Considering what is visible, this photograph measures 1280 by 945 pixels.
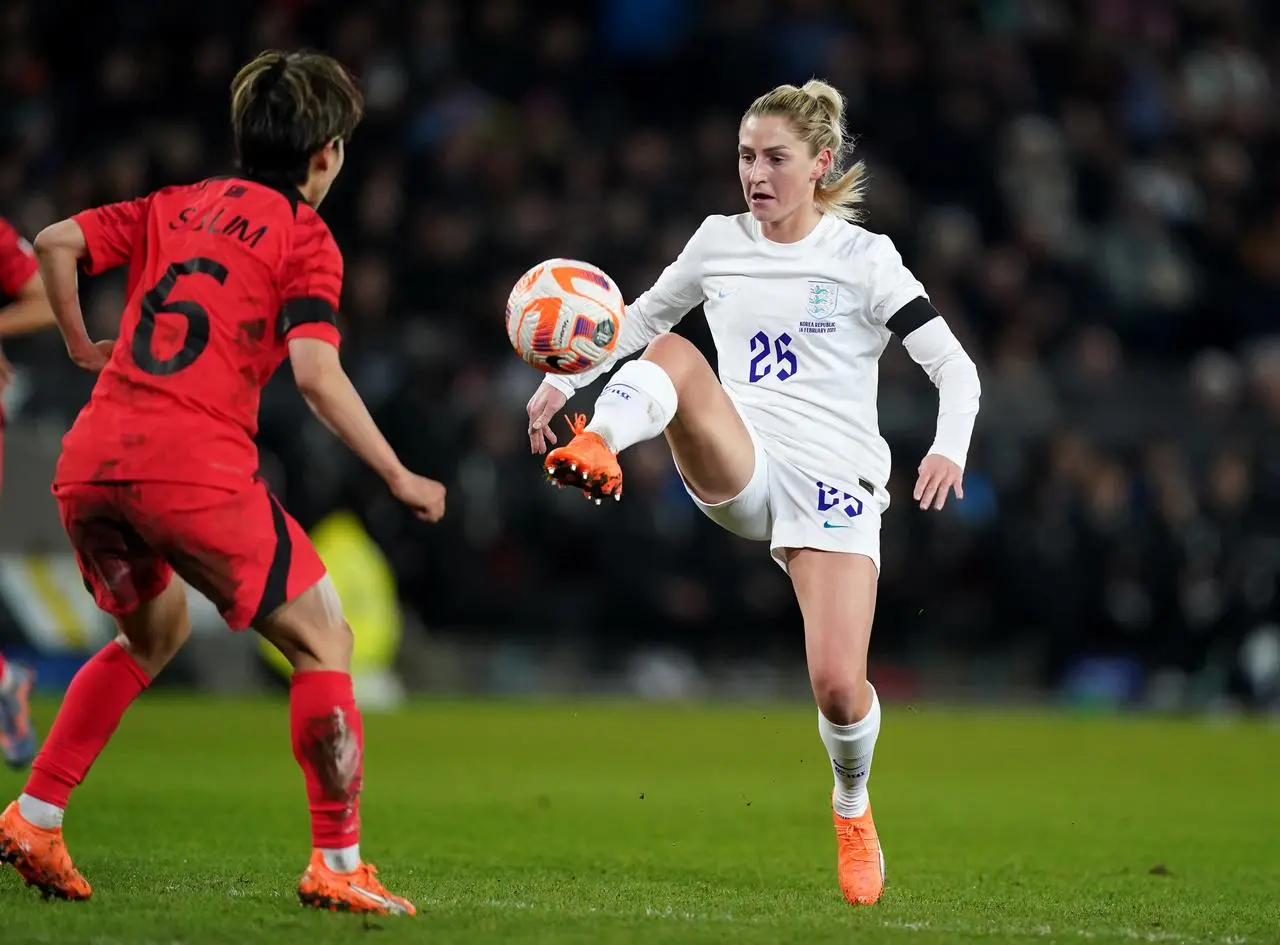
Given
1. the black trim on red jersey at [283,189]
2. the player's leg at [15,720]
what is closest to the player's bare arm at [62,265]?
the black trim on red jersey at [283,189]

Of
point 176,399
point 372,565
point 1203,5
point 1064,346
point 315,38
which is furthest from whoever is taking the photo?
point 1203,5

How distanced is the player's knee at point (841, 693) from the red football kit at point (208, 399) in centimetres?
168

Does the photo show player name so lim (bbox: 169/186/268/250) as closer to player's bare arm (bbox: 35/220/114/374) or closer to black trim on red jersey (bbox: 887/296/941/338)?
player's bare arm (bbox: 35/220/114/374)

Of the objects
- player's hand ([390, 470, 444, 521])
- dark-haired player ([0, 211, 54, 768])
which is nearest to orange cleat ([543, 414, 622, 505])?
player's hand ([390, 470, 444, 521])

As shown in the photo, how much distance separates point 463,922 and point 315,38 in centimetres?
1321

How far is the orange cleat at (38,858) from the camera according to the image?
460 cm

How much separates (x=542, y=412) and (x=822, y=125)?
4.00ft

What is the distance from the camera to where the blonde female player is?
543 cm

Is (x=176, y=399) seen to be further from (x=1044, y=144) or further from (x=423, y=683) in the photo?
(x=1044, y=144)

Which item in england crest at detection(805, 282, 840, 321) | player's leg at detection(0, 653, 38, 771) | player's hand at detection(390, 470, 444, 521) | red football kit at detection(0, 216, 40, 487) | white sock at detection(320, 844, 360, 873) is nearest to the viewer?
player's hand at detection(390, 470, 444, 521)

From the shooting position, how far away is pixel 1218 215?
54.7 feet

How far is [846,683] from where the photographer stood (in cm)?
541

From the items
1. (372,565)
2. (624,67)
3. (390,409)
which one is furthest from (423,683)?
(624,67)

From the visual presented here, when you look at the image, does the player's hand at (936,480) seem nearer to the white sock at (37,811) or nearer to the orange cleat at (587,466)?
the orange cleat at (587,466)
